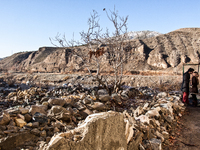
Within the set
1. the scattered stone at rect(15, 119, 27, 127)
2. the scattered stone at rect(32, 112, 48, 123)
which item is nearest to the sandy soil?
the scattered stone at rect(32, 112, 48, 123)

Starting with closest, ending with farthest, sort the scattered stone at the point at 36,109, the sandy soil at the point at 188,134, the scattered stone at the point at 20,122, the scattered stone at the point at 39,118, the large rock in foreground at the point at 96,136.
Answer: the large rock in foreground at the point at 96,136 → the sandy soil at the point at 188,134 → the scattered stone at the point at 20,122 → the scattered stone at the point at 39,118 → the scattered stone at the point at 36,109

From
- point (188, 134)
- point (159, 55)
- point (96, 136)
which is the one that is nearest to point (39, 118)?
point (96, 136)

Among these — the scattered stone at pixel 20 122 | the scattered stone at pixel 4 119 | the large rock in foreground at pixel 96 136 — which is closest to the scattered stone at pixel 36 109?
the scattered stone at pixel 20 122

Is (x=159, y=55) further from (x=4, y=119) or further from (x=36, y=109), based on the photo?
(x=4, y=119)

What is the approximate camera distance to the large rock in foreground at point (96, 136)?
5.17 ft

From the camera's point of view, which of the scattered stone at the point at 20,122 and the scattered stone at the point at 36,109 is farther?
the scattered stone at the point at 36,109

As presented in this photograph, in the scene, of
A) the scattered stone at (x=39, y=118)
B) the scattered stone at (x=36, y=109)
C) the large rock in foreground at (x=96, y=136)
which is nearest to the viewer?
the large rock in foreground at (x=96, y=136)

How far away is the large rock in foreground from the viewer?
1577mm

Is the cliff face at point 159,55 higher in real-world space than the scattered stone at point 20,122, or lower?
higher

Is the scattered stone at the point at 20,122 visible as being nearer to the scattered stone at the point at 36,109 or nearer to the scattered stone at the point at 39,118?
the scattered stone at the point at 39,118

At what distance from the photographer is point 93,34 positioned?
7703 mm

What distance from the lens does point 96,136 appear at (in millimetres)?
1793

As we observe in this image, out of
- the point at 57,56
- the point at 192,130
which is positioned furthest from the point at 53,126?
the point at 57,56

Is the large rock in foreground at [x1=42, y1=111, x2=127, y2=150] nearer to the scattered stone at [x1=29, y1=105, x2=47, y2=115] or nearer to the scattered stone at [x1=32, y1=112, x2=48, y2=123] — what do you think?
the scattered stone at [x1=32, y1=112, x2=48, y2=123]
